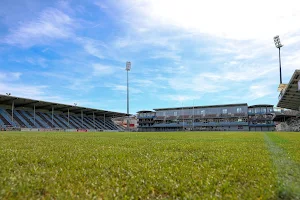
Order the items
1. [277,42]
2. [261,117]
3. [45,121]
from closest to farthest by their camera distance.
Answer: [45,121] → [277,42] → [261,117]

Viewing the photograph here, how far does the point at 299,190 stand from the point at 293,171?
143 cm

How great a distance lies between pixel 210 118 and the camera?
113m

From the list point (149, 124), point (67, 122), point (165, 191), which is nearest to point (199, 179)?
point (165, 191)

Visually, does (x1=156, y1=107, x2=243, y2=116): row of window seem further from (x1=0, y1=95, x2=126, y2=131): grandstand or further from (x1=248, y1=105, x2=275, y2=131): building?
(x1=0, y1=95, x2=126, y2=131): grandstand

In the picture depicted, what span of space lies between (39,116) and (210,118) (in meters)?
70.3

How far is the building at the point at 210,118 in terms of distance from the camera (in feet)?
335

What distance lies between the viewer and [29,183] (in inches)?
133

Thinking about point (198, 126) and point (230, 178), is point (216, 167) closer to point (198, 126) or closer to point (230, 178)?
point (230, 178)

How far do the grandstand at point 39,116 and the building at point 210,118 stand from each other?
34156 mm

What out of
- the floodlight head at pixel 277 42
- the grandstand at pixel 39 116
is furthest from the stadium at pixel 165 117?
the floodlight head at pixel 277 42

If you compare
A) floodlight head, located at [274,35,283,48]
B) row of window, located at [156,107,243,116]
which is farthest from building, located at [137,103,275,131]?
floodlight head, located at [274,35,283,48]

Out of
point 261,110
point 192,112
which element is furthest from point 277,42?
point 192,112

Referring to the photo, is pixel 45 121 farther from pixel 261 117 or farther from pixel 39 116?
pixel 261 117

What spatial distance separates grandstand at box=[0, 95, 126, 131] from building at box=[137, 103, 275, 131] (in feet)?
112
